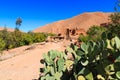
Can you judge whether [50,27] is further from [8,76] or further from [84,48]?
[84,48]

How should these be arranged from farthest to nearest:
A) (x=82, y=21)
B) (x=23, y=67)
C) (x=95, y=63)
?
1. (x=82, y=21)
2. (x=23, y=67)
3. (x=95, y=63)

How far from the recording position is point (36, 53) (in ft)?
79.4

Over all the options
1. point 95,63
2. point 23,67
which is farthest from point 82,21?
point 95,63

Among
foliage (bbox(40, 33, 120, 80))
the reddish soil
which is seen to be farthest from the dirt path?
the reddish soil

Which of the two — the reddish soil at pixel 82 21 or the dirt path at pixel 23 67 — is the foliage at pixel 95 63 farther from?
the reddish soil at pixel 82 21

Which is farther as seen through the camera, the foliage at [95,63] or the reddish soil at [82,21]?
the reddish soil at [82,21]

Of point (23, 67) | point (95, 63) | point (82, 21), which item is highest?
point (82, 21)

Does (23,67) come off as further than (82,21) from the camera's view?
No

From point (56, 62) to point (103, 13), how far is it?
117387mm

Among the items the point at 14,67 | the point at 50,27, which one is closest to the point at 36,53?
the point at 14,67

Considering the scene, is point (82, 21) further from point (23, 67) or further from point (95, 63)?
point (95, 63)

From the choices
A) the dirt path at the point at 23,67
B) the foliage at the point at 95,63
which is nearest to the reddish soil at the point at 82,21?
the dirt path at the point at 23,67

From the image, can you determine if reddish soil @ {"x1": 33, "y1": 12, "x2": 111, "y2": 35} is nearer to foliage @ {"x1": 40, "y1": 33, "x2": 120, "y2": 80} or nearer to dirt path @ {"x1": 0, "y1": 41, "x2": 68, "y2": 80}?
dirt path @ {"x1": 0, "y1": 41, "x2": 68, "y2": 80}

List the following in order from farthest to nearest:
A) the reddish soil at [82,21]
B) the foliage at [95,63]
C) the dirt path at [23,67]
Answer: the reddish soil at [82,21]
the dirt path at [23,67]
the foliage at [95,63]
